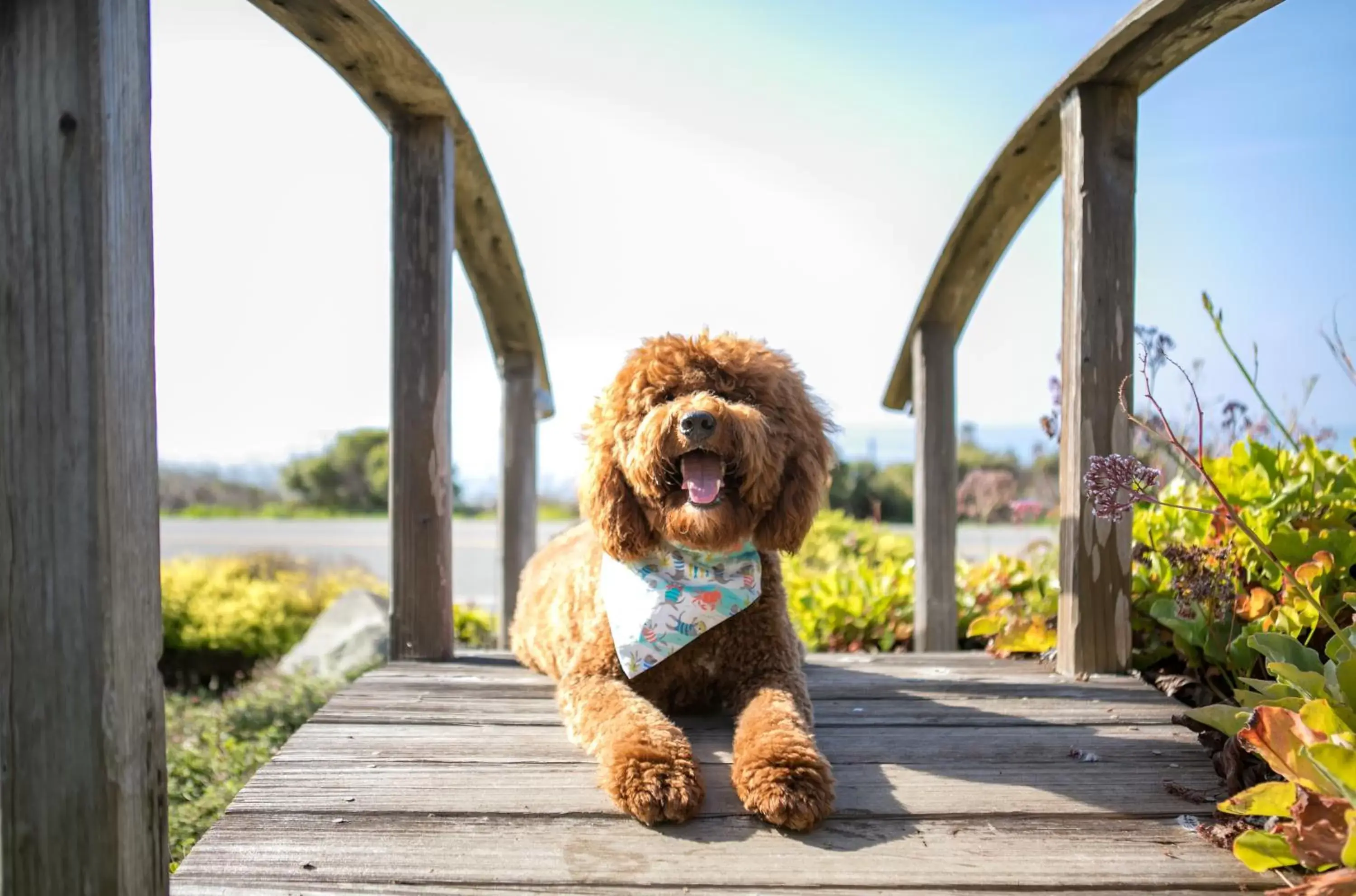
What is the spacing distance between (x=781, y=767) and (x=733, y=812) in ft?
0.48

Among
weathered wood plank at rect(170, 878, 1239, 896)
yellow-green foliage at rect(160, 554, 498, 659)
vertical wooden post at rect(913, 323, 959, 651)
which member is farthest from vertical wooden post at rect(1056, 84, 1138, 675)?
yellow-green foliage at rect(160, 554, 498, 659)

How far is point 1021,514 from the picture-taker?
5.41 meters

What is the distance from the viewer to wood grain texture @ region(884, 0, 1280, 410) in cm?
267

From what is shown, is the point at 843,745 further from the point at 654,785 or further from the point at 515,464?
the point at 515,464

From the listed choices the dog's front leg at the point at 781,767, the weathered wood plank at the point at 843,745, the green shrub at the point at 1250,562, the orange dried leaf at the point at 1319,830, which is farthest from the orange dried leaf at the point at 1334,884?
the green shrub at the point at 1250,562

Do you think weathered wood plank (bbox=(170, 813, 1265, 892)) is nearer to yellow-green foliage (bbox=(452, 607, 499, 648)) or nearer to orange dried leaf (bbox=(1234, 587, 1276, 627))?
orange dried leaf (bbox=(1234, 587, 1276, 627))

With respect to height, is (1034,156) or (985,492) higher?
(1034,156)

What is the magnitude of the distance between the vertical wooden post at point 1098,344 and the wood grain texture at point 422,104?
2.23m

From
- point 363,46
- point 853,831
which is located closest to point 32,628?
point 853,831

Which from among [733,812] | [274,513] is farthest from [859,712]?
[274,513]

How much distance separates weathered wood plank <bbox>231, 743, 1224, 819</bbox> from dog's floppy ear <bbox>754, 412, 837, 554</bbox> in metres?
0.60

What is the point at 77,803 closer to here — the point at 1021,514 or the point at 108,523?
the point at 108,523

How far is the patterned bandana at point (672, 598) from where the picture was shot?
2502mm

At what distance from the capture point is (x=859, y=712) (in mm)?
2777
